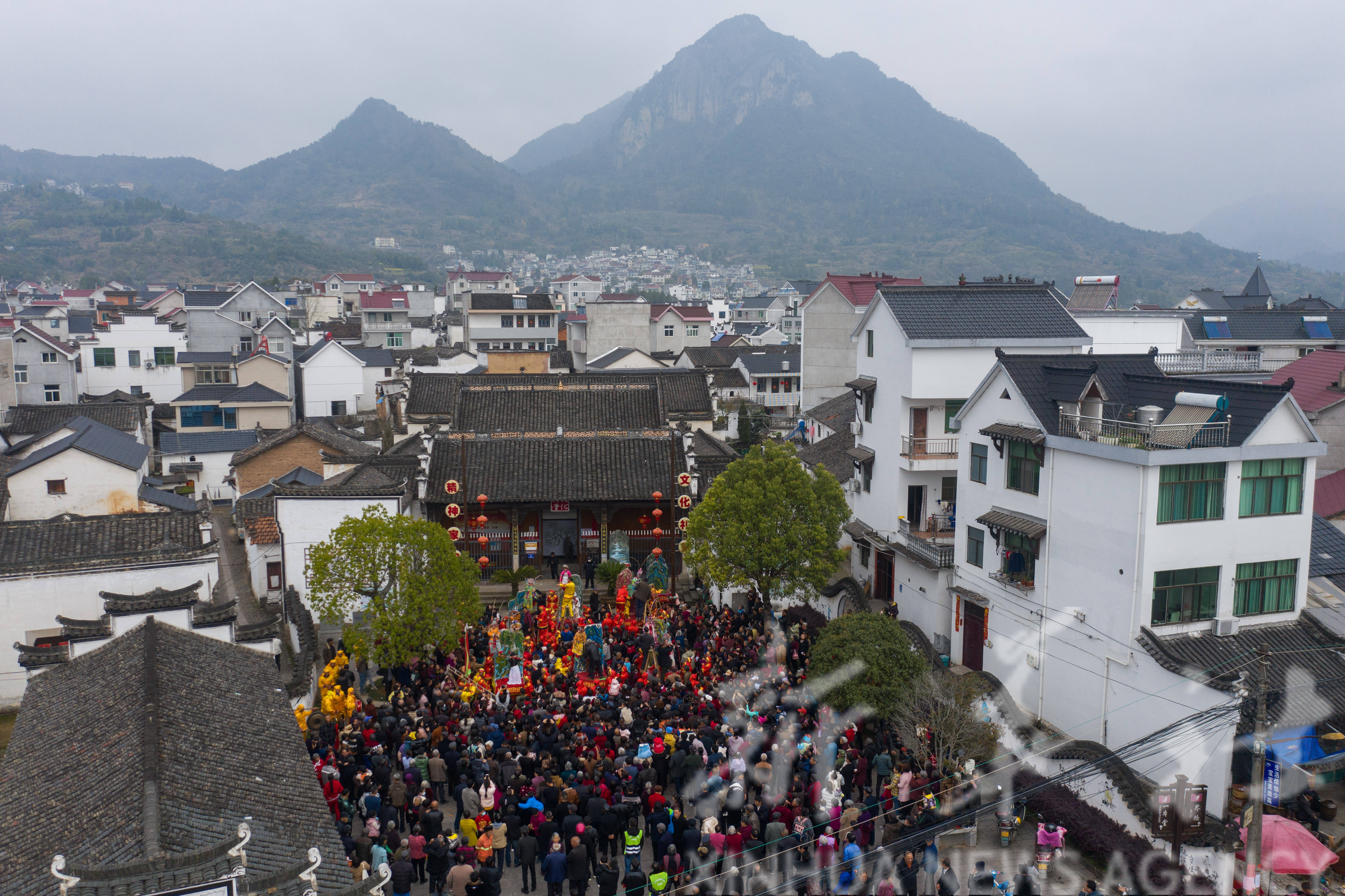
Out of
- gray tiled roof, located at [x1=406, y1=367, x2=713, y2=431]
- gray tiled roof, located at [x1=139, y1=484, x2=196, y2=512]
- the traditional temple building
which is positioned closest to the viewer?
the traditional temple building

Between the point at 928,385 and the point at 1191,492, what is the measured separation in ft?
27.6

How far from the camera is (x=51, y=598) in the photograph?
18.8 metres

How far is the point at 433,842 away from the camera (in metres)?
12.7

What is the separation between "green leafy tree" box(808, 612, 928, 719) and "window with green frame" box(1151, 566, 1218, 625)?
438 centimetres

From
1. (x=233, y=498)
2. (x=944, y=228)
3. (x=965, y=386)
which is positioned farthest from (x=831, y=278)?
(x=944, y=228)

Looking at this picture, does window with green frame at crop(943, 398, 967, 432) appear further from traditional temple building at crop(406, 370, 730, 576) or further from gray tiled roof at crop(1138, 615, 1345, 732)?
gray tiled roof at crop(1138, 615, 1345, 732)

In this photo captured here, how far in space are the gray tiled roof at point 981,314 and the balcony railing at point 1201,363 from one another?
2.70m

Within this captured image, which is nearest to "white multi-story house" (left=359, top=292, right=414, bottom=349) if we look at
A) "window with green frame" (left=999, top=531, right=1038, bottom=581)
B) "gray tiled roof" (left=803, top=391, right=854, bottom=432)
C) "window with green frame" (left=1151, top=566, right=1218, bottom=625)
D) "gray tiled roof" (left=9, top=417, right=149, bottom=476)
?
"gray tiled roof" (left=9, top=417, right=149, bottom=476)

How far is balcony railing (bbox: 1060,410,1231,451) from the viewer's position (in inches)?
649

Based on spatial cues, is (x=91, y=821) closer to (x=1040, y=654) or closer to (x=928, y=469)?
(x=1040, y=654)

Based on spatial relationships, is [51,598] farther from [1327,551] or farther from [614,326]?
[614,326]

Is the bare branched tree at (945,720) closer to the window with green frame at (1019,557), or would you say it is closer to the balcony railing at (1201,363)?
the window with green frame at (1019,557)

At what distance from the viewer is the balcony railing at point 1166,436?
16.5 meters

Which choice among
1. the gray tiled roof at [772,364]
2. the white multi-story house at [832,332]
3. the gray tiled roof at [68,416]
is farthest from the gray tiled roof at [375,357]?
the white multi-story house at [832,332]
